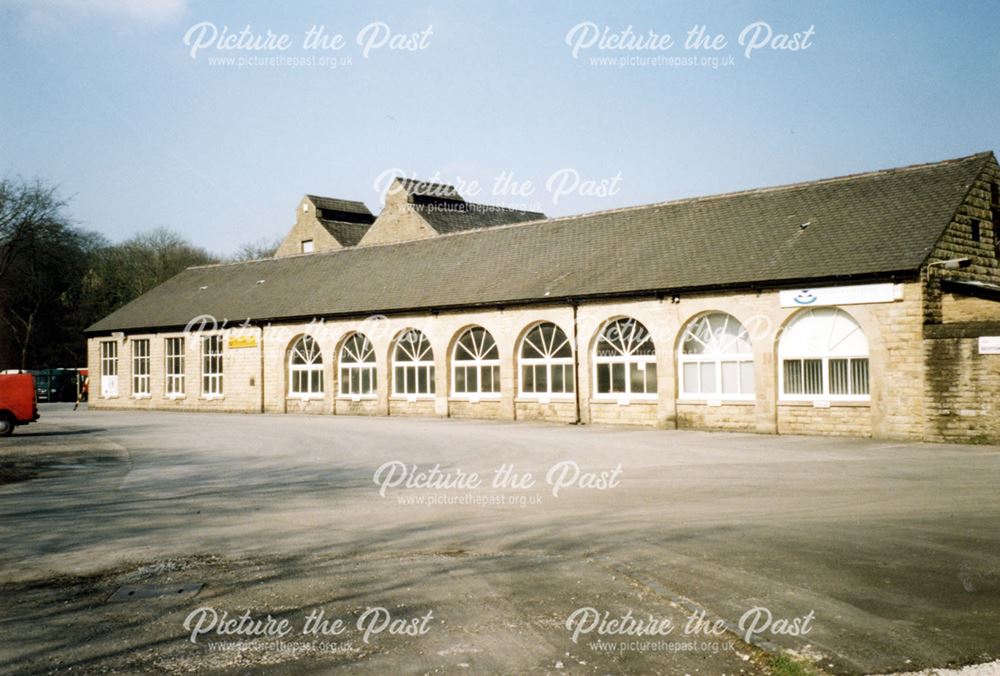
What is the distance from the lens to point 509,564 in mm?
7988

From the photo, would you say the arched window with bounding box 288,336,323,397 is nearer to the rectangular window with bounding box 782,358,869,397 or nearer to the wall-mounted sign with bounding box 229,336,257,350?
the wall-mounted sign with bounding box 229,336,257,350

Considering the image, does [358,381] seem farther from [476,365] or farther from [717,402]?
[717,402]

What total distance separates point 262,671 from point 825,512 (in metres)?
7.41

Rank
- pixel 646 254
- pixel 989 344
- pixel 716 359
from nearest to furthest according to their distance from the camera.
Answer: pixel 989 344 < pixel 716 359 < pixel 646 254

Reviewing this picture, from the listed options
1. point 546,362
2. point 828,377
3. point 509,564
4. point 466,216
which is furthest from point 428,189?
point 509,564

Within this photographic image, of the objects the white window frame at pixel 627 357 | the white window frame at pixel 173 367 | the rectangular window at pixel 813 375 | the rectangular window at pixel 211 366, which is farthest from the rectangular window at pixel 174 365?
the rectangular window at pixel 813 375

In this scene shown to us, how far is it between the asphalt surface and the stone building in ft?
17.0

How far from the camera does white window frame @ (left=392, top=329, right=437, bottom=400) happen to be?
3111 centimetres

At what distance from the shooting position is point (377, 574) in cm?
764

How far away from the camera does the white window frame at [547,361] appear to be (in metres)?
27.2

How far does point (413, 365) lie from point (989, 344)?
60.8ft

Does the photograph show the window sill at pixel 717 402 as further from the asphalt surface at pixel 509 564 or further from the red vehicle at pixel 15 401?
Answer: the red vehicle at pixel 15 401

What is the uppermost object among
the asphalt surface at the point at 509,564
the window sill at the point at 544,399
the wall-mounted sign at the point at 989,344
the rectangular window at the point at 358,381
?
the wall-mounted sign at the point at 989,344

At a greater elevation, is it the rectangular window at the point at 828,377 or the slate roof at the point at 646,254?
the slate roof at the point at 646,254
